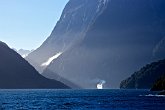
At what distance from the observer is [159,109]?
124 m

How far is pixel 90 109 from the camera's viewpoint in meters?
131

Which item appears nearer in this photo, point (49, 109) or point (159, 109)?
point (159, 109)

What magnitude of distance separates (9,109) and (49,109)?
11551mm

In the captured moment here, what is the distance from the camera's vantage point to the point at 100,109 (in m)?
131

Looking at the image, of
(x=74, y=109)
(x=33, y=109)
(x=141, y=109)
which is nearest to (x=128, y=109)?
(x=141, y=109)

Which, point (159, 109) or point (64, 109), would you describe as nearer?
point (159, 109)

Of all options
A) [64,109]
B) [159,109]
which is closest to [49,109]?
[64,109]

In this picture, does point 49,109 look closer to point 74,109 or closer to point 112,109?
Result: point 74,109

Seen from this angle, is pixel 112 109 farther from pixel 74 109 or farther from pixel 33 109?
pixel 33 109

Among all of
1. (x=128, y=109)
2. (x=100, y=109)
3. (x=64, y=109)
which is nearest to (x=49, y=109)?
(x=64, y=109)

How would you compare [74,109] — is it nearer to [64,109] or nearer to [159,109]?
[64,109]

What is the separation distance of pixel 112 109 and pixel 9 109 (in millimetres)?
29772

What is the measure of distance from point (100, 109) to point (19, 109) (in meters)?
23.8

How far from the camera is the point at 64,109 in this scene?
133250mm
